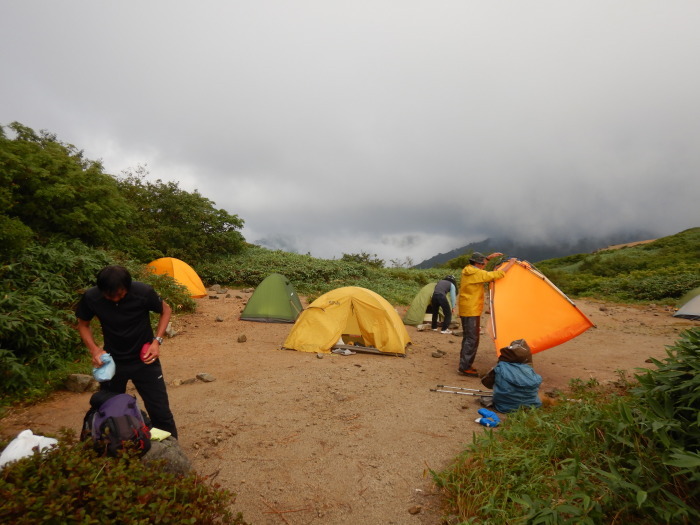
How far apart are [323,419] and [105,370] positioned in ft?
8.57

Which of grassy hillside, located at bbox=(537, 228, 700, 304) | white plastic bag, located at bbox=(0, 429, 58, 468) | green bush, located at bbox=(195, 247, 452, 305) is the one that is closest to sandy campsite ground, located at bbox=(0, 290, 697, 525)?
white plastic bag, located at bbox=(0, 429, 58, 468)

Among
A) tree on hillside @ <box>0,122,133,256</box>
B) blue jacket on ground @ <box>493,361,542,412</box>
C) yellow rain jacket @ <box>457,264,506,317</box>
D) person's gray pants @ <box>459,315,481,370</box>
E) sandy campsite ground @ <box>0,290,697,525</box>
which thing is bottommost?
sandy campsite ground @ <box>0,290,697,525</box>

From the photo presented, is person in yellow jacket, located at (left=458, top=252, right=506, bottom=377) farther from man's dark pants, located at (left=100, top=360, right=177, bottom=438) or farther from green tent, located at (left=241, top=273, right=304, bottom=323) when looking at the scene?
green tent, located at (left=241, top=273, right=304, bottom=323)

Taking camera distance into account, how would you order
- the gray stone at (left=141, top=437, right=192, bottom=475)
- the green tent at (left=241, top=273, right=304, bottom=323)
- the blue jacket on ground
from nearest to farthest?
the gray stone at (left=141, top=437, right=192, bottom=475) → the blue jacket on ground → the green tent at (left=241, top=273, right=304, bottom=323)

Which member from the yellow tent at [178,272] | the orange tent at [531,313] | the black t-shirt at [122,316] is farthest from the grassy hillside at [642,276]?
the black t-shirt at [122,316]

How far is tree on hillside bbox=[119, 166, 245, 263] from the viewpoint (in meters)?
18.5

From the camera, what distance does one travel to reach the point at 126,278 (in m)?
3.17

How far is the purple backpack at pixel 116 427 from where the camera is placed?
2508 millimetres

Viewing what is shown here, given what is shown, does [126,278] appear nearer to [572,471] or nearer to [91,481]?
[91,481]

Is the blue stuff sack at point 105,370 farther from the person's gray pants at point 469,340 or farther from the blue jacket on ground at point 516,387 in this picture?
the person's gray pants at point 469,340

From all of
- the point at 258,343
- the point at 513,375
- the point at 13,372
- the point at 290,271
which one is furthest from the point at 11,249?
the point at 290,271

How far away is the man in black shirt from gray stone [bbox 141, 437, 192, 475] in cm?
57

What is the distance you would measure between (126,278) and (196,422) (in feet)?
7.41

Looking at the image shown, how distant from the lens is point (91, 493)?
193 centimetres
